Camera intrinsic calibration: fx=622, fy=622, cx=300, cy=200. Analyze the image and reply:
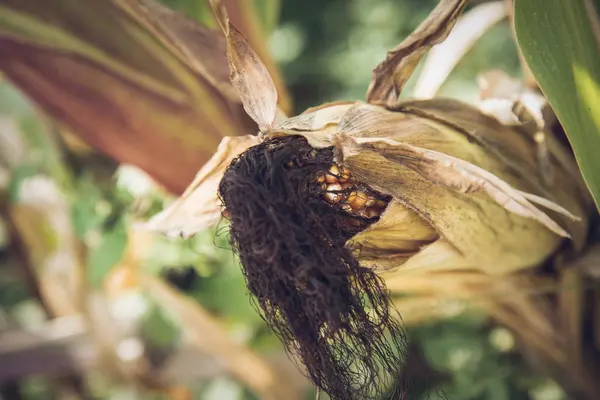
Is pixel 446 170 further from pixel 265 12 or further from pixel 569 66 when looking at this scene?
pixel 265 12

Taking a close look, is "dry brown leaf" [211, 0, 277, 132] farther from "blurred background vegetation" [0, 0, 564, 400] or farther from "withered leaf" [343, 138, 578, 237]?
"blurred background vegetation" [0, 0, 564, 400]

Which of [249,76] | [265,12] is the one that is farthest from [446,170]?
[265,12]

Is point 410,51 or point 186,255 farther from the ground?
point 410,51

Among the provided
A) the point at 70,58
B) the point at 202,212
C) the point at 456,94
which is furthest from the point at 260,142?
the point at 456,94

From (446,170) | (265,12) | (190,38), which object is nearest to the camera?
(446,170)

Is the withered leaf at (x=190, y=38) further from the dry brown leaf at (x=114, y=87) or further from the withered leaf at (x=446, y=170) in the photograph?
the withered leaf at (x=446, y=170)

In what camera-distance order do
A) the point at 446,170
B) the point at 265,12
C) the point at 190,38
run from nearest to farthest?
the point at 446,170
the point at 190,38
the point at 265,12

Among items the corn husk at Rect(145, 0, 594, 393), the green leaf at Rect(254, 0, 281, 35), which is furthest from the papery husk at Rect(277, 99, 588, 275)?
the green leaf at Rect(254, 0, 281, 35)

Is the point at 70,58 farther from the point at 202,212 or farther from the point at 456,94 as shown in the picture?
the point at 456,94
